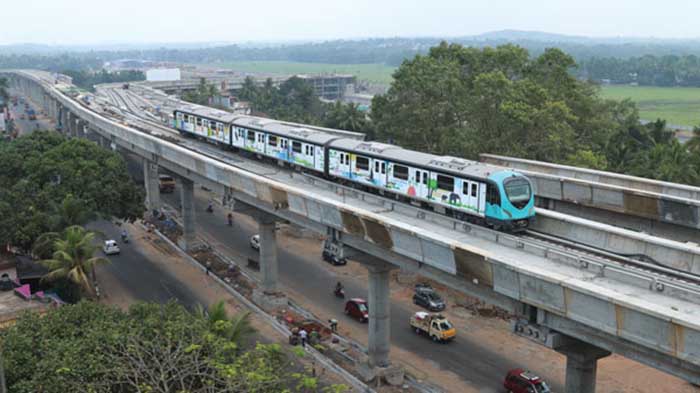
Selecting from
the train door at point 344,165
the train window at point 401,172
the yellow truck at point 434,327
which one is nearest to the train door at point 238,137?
the train door at point 344,165

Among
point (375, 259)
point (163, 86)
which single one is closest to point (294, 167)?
point (375, 259)

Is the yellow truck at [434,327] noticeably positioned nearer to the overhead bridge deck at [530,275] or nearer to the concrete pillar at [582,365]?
the overhead bridge deck at [530,275]

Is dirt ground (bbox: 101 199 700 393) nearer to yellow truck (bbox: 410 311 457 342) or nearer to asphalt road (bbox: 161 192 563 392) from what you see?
asphalt road (bbox: 161 192 563 392)

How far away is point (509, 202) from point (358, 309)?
13.5 m

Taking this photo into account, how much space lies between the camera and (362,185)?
40.4 metres

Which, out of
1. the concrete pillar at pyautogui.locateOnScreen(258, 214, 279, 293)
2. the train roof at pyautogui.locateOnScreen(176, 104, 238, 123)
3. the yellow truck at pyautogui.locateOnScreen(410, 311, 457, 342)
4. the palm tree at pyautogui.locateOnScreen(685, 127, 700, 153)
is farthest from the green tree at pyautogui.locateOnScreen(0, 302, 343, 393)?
the palm tree at pyautogui.locateOnScreen(685, 127, 700, 153)

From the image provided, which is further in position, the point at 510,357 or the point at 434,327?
the point at 434,327

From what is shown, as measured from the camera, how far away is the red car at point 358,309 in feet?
130

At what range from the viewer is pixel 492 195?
3016 centimetres

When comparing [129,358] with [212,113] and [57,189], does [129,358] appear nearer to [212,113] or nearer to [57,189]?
[57,189]

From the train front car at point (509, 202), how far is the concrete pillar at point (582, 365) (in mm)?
7934

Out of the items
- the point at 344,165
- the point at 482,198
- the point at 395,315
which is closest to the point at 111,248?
the point at 344,165

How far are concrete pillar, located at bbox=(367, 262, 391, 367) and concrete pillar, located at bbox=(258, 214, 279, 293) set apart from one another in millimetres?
11202

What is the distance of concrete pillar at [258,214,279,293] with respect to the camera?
4157 cm
